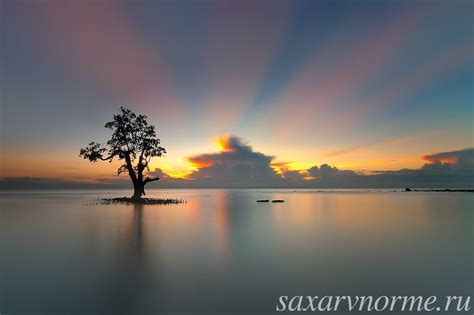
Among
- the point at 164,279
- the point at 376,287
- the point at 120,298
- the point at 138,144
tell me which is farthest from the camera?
the point at 138,144

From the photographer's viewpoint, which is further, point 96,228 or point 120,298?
point 96,228

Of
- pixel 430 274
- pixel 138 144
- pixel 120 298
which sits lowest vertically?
pixel 430 274

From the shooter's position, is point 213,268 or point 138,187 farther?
point 138,187

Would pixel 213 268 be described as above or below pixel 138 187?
below

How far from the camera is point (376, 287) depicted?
898 centimetres

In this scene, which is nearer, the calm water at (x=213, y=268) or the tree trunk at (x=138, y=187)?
the calm water at (x=213, y=268)

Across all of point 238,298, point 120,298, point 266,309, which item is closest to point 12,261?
point 120,298

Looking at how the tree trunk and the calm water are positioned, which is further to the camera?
the tree trunk

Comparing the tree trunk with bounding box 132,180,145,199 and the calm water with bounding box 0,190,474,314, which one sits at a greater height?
the tree trunk with bounding box 132,180,145,199

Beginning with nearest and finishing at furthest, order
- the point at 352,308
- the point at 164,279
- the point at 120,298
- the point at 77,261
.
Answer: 1. the point at 352,308
2. the point at 120,298
3. the point at 164,279
4. the point at 77,261

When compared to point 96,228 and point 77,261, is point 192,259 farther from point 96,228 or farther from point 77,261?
point 96,228

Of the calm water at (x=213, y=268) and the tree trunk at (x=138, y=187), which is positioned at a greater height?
the tree trunk at (x=138, y=187)

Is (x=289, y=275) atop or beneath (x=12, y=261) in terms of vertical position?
beneath

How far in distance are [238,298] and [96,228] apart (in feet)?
51.8
